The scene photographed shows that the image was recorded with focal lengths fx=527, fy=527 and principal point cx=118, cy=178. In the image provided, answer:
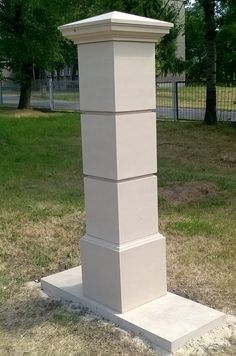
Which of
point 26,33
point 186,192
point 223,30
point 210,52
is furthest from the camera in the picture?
point 26,33

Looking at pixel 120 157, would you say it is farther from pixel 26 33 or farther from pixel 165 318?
pixel 26 33

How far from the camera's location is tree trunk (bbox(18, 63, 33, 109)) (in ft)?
72.5

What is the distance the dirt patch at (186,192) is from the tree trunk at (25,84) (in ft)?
53.9

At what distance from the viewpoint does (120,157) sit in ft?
10.1

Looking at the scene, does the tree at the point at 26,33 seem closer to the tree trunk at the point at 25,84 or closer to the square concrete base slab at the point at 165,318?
the tree trunk at the point at 25,84

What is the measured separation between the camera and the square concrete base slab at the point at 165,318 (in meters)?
2.96

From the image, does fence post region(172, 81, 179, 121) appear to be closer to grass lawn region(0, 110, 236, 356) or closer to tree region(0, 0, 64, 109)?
grass lawn region(0, 110, 236, 356)

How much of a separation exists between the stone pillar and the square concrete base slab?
64 millimetres

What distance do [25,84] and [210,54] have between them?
11.2 metres

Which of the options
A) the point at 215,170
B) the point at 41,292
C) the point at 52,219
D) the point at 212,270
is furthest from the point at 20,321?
the point at 215,170

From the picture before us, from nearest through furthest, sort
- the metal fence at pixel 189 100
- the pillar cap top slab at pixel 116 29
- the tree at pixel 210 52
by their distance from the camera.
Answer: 1. the pillar cap top slab at pixel 116 29
2. the tree at pixel 210 52
3. the metal fence at pixel 189 100

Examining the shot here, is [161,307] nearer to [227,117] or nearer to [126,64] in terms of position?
[126,64]

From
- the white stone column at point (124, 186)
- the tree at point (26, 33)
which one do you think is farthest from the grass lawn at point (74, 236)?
the tree at point (26, 33)

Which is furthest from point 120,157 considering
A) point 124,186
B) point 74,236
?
point 74,236
